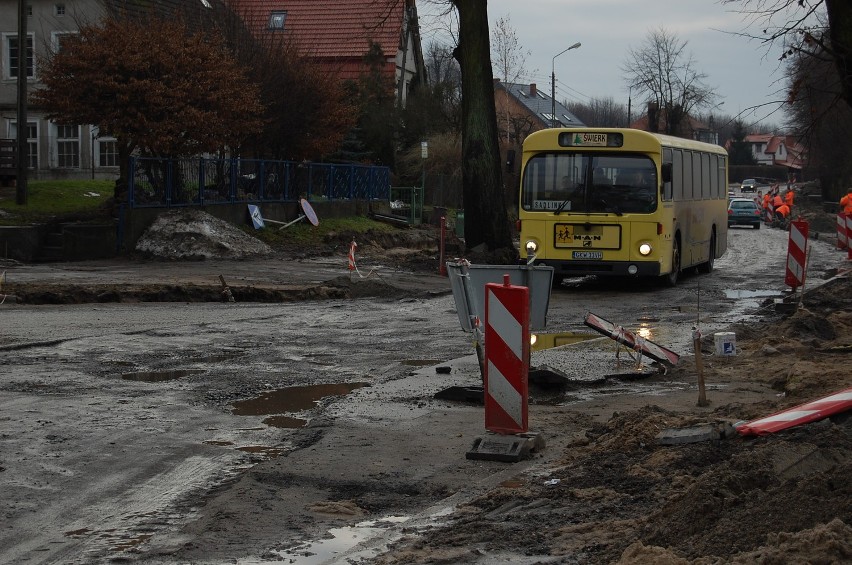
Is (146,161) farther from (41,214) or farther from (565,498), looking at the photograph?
(565,498)

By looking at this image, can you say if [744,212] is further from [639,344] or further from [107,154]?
[639,344]

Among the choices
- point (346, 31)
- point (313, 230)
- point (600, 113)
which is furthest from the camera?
point (600, 113)

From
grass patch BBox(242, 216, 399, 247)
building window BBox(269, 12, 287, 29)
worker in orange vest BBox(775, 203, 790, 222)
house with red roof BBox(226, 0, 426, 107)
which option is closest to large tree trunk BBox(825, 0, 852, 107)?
grass patch BBox(242, 216, 399, 247)

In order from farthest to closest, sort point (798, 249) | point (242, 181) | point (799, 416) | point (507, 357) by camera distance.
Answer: point (242, 181)
point (798, 249)
point (507, 357)
point (799, 416)

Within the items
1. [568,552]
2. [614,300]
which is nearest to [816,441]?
[568,552]

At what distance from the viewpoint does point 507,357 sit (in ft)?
28.4

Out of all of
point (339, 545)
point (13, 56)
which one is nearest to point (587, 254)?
point (339, 545)

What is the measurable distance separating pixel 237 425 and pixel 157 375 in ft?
9.08

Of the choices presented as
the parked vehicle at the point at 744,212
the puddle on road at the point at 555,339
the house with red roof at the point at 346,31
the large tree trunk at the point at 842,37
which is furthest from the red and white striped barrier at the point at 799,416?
the parked vehicle at the point at 744,212

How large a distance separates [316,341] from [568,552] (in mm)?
9456

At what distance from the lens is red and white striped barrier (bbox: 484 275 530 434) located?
28.2 feet

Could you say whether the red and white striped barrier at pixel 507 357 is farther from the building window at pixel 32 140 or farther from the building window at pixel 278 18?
the building window at pixel 278 18

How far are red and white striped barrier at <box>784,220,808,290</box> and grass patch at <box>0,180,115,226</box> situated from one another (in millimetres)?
16457

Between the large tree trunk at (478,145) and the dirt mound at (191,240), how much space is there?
5.15m
